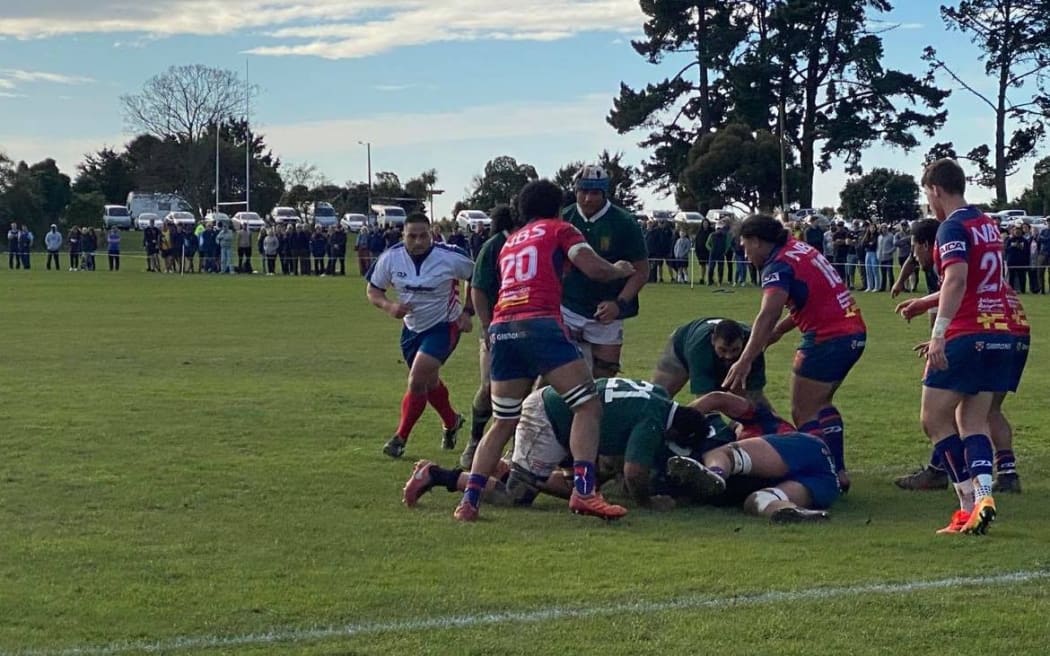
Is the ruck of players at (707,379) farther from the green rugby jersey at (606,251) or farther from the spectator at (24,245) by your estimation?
the spectator at (24,245)

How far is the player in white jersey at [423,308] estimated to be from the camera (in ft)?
33.7

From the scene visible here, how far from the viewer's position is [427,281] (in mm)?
10445

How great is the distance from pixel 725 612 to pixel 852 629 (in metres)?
0.53

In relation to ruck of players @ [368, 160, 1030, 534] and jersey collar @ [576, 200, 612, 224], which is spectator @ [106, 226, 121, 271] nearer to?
ruck of players @ [368, 160, 1030, 534]

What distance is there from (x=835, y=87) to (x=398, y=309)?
60499 millimetres

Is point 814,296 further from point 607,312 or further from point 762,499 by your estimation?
point 762,499

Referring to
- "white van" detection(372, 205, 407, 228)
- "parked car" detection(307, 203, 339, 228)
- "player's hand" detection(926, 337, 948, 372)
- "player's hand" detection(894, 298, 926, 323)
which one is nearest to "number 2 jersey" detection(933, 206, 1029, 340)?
"player's hand" detection(926, 337, 948, 372)

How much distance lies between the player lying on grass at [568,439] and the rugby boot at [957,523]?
1.54 meters

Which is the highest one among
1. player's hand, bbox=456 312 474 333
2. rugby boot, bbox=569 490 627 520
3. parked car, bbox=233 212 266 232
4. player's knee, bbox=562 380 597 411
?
parked car, bbox=233 212 266 232

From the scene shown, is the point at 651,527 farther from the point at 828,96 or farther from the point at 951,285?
the point at 828,96

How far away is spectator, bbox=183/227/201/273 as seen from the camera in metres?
48.2

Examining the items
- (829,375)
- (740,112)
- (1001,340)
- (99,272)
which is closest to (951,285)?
(1001,340)

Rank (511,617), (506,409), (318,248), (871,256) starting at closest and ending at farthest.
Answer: (511,617)
(506,409)
(871,256)
(318,248)

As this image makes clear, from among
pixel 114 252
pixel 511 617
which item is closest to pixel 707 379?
pixel 511 617
